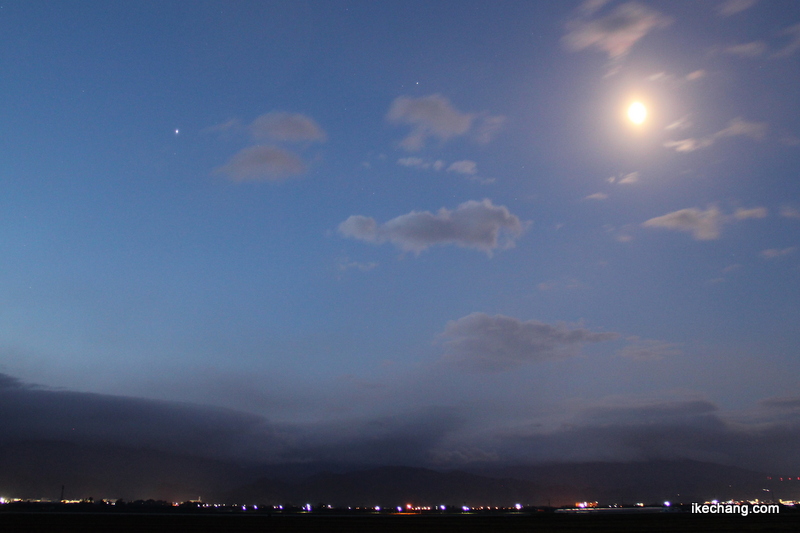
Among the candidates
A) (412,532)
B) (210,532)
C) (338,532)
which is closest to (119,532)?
(210,532)

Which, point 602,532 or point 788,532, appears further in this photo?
point 602,532

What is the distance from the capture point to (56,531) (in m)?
82.2

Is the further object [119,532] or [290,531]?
[290,531]

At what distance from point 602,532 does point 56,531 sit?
292ft

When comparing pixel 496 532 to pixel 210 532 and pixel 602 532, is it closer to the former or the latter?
pixel 602 532

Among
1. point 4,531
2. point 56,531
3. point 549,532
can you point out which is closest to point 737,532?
point 549,532

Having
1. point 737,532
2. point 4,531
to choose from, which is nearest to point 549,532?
point 737,532

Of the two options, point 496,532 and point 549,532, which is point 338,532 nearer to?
point 496,532

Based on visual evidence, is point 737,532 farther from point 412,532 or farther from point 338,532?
point 338,532

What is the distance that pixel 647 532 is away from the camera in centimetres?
8919

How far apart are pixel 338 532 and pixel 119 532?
3497cm

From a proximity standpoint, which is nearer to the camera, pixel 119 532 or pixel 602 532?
pixel 119 532

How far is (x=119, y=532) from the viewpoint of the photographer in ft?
277

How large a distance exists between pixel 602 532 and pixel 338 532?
1793 inches
